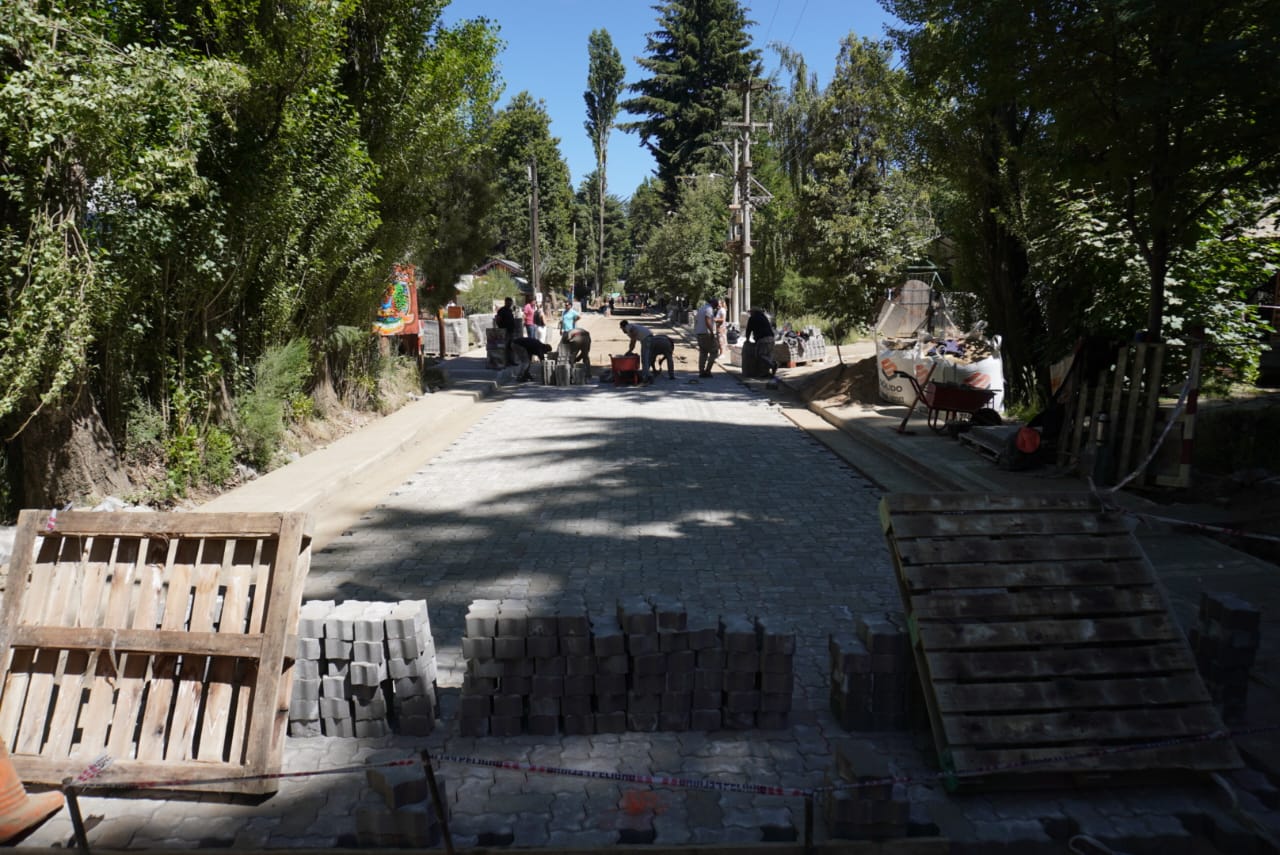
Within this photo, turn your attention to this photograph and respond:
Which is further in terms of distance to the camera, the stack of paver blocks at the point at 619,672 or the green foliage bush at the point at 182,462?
the green foliage bush at the point at 182,462

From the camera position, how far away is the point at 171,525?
412 centimetres

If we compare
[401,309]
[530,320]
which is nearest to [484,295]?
[530,320]

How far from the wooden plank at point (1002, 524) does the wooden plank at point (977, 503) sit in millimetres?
29

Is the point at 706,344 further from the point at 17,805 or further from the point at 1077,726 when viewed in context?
the point at 17,805

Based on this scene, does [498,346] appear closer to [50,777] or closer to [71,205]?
[71,205]

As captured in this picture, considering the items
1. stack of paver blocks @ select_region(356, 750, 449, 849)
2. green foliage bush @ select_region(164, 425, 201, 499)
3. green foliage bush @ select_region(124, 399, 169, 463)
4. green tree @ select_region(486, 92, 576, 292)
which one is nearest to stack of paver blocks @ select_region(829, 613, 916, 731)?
stack of paver blocks @ select_region(356, 750, 449, 849)

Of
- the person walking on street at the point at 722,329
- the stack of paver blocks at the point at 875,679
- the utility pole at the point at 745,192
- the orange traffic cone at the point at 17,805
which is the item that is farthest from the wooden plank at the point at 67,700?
the person walking on street at the point at 722,329

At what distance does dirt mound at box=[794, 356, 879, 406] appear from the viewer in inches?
658

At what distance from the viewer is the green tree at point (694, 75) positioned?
59531 mm

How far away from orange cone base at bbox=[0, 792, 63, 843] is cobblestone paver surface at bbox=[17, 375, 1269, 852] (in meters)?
A: 0.06

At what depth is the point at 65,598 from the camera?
13.5ft

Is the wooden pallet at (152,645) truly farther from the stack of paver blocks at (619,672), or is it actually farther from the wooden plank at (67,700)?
the stack of paver blocks at (619,672)

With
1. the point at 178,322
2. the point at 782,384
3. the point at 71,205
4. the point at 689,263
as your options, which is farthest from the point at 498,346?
the point at 689,263

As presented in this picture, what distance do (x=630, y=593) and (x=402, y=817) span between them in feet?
9.90
